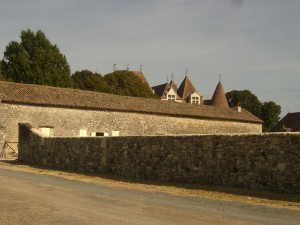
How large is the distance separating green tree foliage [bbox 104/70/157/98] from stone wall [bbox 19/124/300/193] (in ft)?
118

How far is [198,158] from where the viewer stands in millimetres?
15172

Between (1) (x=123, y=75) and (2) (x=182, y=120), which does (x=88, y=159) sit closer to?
(2) (x=182, y=120)

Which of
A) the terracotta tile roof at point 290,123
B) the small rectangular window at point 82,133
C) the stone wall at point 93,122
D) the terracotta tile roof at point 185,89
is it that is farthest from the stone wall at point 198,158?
the terracotta tile roof at point 185,89

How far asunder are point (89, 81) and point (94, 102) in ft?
73.8

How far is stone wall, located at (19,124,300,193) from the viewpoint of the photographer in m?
12.5

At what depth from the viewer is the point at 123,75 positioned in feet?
199

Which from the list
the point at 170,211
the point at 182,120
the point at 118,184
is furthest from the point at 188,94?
the point at 170,211

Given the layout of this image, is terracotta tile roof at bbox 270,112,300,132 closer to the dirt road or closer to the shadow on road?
the shadow on road

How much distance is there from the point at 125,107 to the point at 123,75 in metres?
25.4

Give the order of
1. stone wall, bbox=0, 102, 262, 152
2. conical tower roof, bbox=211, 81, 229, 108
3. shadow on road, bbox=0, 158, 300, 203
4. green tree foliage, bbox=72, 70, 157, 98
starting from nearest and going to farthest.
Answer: shadow on road, bbox=0, 158, 300, 203 → stone wall, bbox=0, 102, 262, 152 → green tree foliage, bbox=72, 70, 157, 98 → conical tower roof, bbox=211, 81, 229, 108

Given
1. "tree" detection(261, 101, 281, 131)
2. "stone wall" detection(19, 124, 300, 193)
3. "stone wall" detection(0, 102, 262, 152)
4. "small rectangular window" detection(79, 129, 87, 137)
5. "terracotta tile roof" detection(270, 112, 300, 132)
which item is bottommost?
"stone wall" detection(19, 124, 300, 193)

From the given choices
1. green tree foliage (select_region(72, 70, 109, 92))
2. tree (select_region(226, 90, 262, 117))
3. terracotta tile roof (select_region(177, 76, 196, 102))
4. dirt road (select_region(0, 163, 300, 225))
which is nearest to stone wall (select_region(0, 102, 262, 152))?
dirt road (select_region(0, 163, 300, 225))

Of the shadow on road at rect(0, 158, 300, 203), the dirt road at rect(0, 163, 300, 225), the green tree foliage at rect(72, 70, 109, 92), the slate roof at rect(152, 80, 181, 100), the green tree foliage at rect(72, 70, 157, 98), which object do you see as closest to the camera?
the dirt road at rect(0, 163, 300, 225)

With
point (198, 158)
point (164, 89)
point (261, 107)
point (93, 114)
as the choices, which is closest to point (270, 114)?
point (261, 107)
